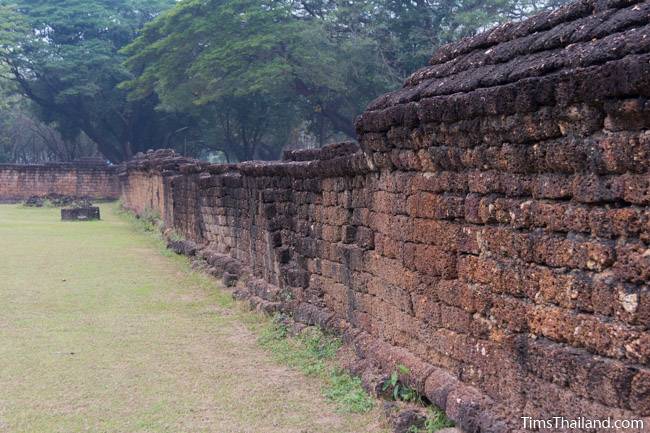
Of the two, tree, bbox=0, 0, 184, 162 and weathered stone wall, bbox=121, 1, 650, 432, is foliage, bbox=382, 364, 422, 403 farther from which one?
tree, bbox=0, 0, 184, 162

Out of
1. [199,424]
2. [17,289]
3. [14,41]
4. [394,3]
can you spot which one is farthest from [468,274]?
[14,41]

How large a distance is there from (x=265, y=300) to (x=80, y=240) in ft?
35.8

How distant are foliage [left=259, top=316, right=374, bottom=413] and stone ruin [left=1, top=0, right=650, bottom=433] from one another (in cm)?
17

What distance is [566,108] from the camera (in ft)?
13.0

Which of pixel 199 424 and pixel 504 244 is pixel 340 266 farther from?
pixel 504 244

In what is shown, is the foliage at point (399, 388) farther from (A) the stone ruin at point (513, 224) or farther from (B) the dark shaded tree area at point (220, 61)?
(B) the dark shaded tree area at point (220, 61)

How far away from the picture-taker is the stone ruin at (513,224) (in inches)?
145

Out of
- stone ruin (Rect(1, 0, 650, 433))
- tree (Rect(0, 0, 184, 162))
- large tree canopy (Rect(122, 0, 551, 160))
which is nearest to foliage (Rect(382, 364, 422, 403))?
stone ruin (Rect(1, 0, 650, 433))

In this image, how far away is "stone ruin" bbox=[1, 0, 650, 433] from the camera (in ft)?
12.1

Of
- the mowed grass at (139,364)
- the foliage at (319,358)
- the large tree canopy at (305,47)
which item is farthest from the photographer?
the large tree canopy at (305,47)

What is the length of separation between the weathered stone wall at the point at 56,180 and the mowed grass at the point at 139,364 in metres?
28.7

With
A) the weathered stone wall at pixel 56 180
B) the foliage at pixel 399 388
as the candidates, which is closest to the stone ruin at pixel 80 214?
the weathered stone wall at pixel 56 180

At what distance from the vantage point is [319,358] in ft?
24.0

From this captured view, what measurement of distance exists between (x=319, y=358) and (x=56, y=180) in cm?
3659
